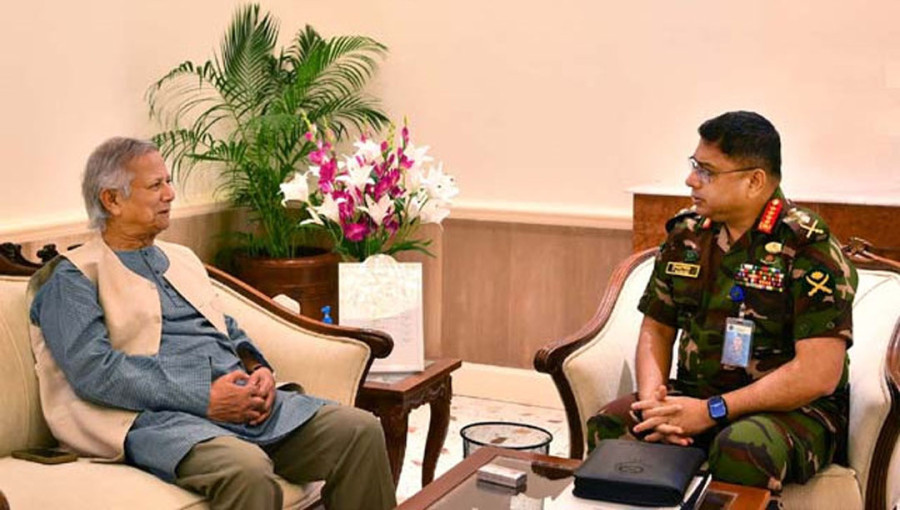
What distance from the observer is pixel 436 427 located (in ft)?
13.8

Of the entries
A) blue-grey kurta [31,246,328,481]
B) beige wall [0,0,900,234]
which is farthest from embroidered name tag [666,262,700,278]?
beige wall [0,0,900,234]

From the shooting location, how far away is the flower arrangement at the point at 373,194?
3945mm

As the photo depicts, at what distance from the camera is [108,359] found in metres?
3.20

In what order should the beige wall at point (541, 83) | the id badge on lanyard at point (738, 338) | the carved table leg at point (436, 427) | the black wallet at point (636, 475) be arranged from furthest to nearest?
the beige wall at point (541, 83), the carved table leg at point (436, 427), the id badge on lanyard at point (738, 338), the black wallet at point (636, 475)

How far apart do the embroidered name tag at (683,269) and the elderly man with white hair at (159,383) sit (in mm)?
975

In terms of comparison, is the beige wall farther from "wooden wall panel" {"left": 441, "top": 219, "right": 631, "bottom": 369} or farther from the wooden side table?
the wooden side table

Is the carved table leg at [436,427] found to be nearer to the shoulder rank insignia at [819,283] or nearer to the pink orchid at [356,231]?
the pink orchid at [356,231]

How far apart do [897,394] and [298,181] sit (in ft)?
6.42

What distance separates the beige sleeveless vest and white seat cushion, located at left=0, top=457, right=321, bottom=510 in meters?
0.08

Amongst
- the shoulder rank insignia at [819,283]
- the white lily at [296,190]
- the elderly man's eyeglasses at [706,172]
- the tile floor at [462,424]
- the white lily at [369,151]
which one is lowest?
the tile floor at [462,424]

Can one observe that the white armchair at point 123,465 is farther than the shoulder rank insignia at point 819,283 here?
No

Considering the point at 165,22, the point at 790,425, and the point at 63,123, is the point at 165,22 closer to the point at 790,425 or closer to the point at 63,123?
the point at 63,123

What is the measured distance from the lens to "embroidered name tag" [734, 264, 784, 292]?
3424 millimetres

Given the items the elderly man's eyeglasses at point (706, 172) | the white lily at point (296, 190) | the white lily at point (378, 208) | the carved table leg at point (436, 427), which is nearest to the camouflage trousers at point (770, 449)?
the elderly man's eyeglasses at point (706, 172)
